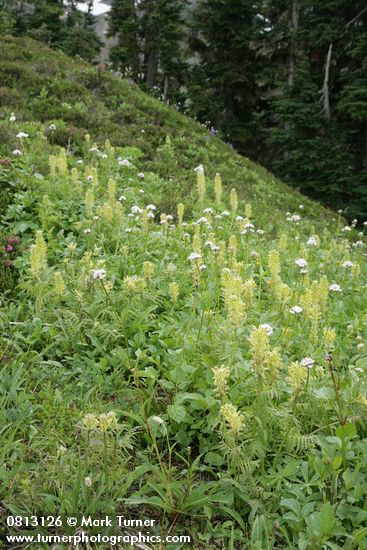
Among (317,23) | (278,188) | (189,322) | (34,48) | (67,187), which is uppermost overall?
(317,23)

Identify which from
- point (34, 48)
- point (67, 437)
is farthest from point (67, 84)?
point (67, 437)

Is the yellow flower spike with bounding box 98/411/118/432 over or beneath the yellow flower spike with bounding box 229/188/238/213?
beneath

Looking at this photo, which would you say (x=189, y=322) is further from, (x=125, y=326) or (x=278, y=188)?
(x=278, y=188)

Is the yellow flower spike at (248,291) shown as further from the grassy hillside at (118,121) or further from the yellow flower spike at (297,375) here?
the grassy hillside at (118,121)

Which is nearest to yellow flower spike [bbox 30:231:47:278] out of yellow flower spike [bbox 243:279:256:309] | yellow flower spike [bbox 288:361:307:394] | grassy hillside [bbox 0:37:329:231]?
yellow flower spike [bbox 243:279:256:309]

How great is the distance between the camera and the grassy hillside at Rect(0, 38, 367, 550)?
7.81ft

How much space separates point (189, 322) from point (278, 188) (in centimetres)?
1035

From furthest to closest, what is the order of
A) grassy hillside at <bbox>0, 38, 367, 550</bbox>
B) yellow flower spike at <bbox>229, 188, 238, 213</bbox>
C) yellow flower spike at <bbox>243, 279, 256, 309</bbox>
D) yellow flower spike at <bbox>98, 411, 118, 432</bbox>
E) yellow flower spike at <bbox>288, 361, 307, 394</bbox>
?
yellow flower spike at <bbox>229, 188, 238, 213</bbox> → yellow flower spike at <bbox>243, 279, 256, 309</bbox> → yellow flower spike at <bbox>288, 361, 307, 394</bbox> → grassy hillside at <bbox>0, 38, 367, 550</bbox> → yellow flower spike at <bbox>98, 411, 118, 432</bbox>

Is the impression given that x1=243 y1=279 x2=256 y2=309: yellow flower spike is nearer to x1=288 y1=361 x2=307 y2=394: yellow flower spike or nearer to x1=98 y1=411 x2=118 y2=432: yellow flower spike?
x1=288 y1=361 x2=307 y2=394: yellow flower spike

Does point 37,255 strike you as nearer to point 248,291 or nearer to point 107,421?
point 248,291

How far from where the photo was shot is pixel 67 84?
1279cm

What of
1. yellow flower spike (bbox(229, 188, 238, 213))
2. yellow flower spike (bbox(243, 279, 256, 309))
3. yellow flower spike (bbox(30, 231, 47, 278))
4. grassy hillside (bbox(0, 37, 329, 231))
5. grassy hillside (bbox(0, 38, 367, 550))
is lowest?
grassy hillside (bbox(0, 38, 367, 550))

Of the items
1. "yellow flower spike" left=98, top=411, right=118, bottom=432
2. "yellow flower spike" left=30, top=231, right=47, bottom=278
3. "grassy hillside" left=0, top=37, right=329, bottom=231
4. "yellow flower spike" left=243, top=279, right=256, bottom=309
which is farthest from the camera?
"grassy hillside" left=0, top=37, right=329, bottom=231

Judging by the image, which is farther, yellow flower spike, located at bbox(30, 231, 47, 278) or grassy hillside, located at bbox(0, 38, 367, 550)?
yellow flower spike, located at bbox(30, 231, 47, 278)
